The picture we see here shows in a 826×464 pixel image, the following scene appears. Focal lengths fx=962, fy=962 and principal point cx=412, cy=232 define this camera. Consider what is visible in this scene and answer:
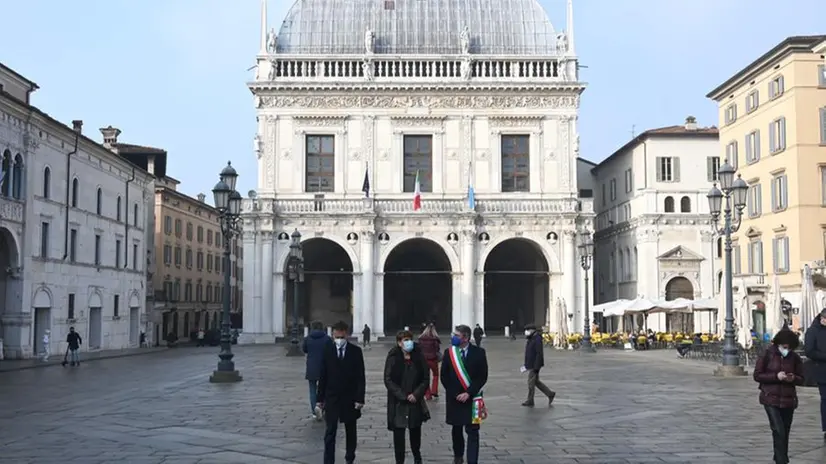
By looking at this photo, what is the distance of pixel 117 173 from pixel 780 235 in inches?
1461

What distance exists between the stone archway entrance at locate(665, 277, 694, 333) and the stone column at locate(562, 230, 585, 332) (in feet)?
19.6

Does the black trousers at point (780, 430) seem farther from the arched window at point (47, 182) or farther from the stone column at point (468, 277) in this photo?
the stone column at point (468, 277)

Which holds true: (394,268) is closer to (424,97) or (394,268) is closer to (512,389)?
(424,97)

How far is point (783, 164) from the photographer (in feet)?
149

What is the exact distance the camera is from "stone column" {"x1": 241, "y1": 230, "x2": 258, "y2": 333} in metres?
60.1

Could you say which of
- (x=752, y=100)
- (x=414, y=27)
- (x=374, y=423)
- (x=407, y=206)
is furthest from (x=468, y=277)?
(x=374, y=423)

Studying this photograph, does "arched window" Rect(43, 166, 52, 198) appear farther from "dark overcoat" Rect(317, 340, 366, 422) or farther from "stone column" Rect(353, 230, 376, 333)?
"dark overcoat" Rect(317, 340, 366, 422)

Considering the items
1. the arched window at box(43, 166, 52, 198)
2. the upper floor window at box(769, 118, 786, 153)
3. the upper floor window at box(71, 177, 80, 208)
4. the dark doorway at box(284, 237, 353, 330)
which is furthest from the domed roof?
the arched window at box(43, 166, 52, 198)

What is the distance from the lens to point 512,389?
2477 centimetres

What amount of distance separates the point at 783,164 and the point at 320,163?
28921 mm

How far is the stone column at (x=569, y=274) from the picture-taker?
60000 millimetres

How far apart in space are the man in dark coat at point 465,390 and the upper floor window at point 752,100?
136ft

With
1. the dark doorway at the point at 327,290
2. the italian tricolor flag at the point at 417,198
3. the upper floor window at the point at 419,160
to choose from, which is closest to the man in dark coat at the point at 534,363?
the italian tricolor flag at the point at 417,198

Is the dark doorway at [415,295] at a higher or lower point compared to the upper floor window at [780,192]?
lower
